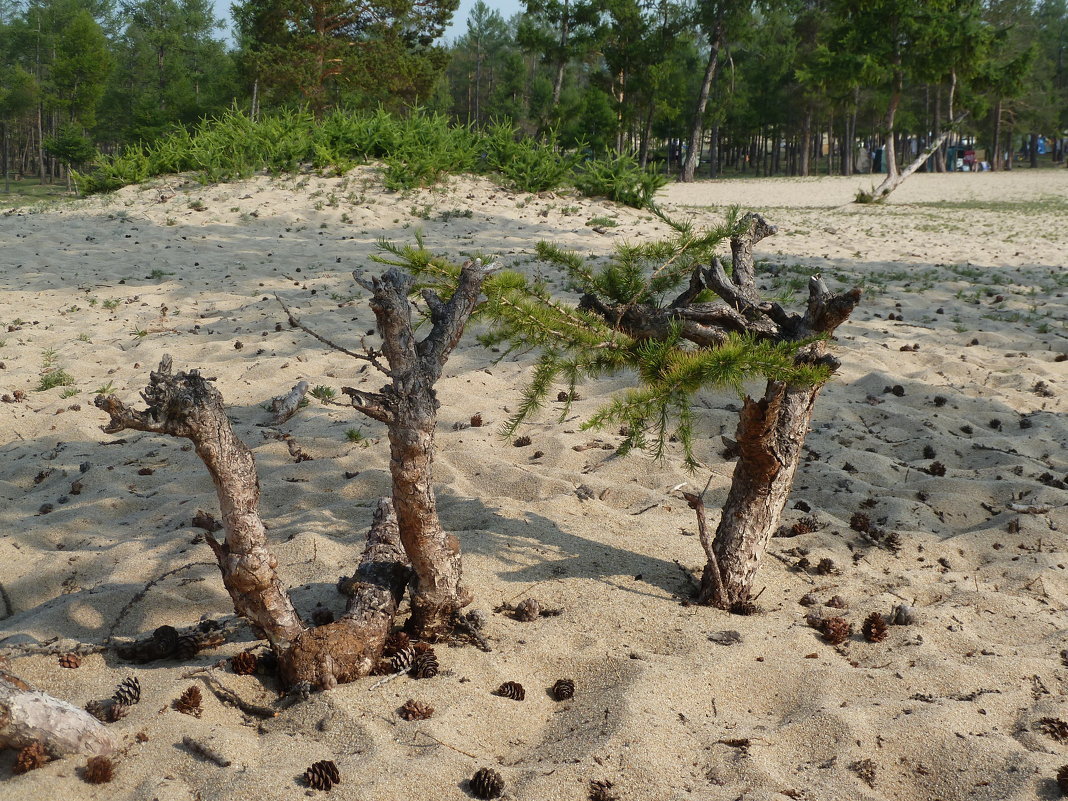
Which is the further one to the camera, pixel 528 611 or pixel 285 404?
pixel 528 611

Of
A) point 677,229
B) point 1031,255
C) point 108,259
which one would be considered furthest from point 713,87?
point 677,229

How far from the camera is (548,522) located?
398 cm

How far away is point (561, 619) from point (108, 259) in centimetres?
868

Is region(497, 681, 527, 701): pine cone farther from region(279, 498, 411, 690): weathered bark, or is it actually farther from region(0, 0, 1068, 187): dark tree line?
region(0, 0, 1068, 187): dark tree line

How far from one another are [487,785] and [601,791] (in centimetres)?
31

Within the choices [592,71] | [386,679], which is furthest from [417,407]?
[592,71]

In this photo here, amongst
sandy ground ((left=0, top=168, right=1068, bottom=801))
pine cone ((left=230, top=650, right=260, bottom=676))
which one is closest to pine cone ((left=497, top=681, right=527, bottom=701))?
sandy ground ((left=0, top=168, right=1068, bottom=801))

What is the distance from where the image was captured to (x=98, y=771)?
213 centimetres

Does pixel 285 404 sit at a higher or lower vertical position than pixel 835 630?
higher

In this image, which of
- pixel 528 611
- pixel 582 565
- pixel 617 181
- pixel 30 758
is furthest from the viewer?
pixel 617 181

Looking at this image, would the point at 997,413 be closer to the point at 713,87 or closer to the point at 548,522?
the point at 548,522

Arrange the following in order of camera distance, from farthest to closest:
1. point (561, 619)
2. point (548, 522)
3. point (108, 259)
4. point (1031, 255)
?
1. point (1031, 255)
2. point (108, 259)
3. point (548, 522)
4. point (561, 619)

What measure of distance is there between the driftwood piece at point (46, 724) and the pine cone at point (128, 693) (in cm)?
22

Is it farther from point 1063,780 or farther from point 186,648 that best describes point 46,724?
point 1063,780
